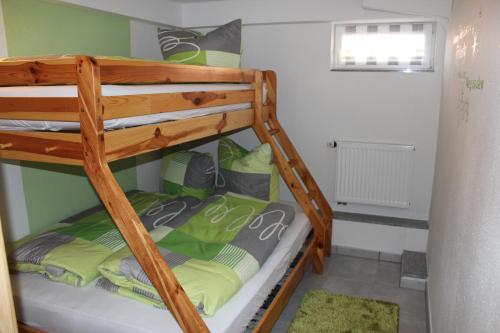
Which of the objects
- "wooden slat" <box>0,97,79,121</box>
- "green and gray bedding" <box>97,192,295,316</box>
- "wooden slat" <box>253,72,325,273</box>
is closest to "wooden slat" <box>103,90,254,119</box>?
"wooden slat" <box>0,97,79,121</box>

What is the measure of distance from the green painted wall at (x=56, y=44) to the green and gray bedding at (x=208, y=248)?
2.08 ft

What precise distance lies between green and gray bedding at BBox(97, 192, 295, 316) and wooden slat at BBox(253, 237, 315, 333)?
22 centimetres

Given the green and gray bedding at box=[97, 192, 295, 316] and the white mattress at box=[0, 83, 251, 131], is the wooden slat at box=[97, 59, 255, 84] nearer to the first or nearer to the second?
the white mattress at box=[0, 83, 251, 131]

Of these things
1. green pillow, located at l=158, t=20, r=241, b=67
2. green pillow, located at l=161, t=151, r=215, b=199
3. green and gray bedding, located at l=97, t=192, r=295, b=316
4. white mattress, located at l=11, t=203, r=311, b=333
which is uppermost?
green pillow, located at l=158, t=20, r=241, b=67

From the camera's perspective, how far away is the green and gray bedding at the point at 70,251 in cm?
194

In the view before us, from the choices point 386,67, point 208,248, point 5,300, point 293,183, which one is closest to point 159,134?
point 208,248

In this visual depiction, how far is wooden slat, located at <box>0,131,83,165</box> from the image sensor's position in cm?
155

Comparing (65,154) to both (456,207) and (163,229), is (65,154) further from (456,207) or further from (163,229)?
(456,207)

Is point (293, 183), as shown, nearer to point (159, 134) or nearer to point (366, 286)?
point (366, 286)

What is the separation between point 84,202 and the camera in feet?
9.66

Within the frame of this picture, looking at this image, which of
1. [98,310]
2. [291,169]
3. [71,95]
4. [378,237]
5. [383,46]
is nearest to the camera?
[71,95]

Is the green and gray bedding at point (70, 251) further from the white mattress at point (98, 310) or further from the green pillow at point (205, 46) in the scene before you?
the green pillow at point (205, 46)

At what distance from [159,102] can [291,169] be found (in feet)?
5.11

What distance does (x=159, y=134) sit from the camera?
183 centimetres
